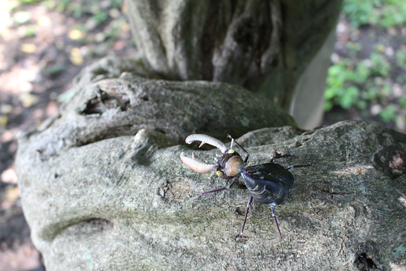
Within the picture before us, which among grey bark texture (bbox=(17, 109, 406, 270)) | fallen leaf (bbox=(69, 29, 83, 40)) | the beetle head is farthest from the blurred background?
the beetle head

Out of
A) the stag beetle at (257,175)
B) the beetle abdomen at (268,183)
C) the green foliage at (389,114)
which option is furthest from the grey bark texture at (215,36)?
the green foliage at (389,114)

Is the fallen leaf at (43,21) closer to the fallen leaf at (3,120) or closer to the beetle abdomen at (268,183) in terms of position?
the fallen leaf at (3,120)

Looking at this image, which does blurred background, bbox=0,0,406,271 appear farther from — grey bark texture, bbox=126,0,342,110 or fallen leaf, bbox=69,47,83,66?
grey bark texture, bbox=126,0,342,110

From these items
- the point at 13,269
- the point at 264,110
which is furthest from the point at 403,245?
the point at 13,269

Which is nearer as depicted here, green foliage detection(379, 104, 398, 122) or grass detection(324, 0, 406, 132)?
green foliage detection(379, 104, 398, 122)

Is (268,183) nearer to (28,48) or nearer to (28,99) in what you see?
(28,99)

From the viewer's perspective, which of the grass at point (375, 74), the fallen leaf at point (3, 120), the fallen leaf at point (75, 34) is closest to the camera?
the fallen leaf at point (3, 120)
